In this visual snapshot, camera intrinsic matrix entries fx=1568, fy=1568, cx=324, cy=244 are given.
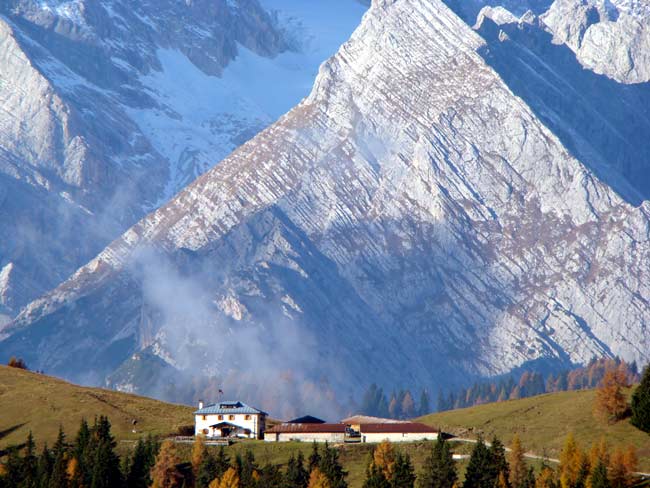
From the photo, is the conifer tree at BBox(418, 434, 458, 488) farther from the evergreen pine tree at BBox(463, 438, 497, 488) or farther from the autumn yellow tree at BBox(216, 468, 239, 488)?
the autumn yellow tree at BBox(216, 468, 239, 488)

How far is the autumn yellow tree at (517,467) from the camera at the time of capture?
634 feet

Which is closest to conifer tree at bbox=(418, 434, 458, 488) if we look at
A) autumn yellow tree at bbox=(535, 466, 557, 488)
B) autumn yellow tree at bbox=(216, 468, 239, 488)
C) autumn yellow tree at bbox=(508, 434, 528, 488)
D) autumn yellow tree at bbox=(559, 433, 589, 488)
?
autumn yellow tree at bbox=(508, 434, 528, 488)

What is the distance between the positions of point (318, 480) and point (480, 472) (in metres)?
20.3

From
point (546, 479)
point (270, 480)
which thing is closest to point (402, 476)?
point (270, 480)

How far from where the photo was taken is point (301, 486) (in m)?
197

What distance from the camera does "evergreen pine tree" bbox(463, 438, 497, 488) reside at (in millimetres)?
194500

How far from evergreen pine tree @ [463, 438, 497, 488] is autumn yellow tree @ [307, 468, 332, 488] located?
17.2 m

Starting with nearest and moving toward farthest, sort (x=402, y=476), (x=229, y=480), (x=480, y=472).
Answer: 1. (x=402, y=476)
2. (x=480, y=472)
3. (x=229, y=480)

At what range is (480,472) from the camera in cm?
19575

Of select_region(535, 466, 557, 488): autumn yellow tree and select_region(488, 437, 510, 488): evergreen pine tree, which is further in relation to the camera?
select_region(488, 437, 510, 488): evergreen pine tree

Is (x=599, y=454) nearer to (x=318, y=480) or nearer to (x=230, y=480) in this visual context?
(x=318, y=480)

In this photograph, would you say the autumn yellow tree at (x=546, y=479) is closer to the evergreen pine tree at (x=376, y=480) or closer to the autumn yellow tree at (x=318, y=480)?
the evergreen pine tree at (x=376, y=480)

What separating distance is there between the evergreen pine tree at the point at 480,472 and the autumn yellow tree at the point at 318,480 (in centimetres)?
1720

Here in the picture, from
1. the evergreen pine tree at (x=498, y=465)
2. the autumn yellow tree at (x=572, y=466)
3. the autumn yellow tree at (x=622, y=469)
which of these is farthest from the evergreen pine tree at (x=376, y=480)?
the autumn yellow tree at (x=622, y=469)
